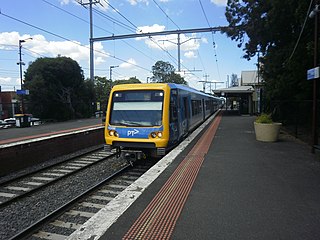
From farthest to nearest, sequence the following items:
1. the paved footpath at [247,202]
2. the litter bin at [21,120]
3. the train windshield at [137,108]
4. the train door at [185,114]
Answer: the litter bin at [21,120]
the train door at [185,114]
the train windshield at [137,108]
the paved footpath at [247,202]

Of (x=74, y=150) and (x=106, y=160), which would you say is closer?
(x=106, y=160)

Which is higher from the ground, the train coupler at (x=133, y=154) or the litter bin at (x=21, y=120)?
the litter bin at (x=21, y=120)

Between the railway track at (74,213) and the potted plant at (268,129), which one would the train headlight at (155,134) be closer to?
the railway track at (74,213)

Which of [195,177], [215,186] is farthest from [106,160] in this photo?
[215,186]

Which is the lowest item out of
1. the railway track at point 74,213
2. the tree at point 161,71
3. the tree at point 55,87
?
the railway track at point 74,213

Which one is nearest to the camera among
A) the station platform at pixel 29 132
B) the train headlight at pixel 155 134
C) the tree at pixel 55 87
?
the train headlight at pixel 155 134

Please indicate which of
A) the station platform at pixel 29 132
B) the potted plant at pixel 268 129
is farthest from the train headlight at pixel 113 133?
the station platform at pixel 29 132

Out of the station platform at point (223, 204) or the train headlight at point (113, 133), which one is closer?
the station platform at point (223, 204)

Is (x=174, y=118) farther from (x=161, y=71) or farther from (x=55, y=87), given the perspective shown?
(x=161, y=71)

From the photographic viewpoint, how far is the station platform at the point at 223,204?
3334mm

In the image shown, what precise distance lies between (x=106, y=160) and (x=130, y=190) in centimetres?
651

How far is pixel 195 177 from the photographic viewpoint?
570 cm

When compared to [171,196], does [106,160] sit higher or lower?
lower

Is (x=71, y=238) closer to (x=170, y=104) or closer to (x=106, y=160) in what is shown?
(x=170, y=104)
